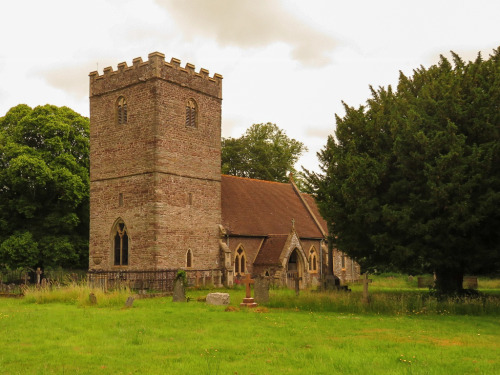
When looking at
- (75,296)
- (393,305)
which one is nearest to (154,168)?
(75,296)

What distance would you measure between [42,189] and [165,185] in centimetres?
1075

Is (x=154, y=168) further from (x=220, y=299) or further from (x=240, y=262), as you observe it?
(x=220, y=299)

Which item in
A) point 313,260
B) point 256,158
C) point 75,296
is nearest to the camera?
point 75,296

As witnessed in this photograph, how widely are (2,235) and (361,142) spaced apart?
24992mm

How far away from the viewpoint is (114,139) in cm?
2989

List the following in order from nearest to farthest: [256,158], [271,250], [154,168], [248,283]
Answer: [248,283]
[154,168]
[271,250]
[256,158]

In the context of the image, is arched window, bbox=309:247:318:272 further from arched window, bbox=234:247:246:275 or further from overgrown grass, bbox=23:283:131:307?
overgrown grass, bbox=23:283:131:307

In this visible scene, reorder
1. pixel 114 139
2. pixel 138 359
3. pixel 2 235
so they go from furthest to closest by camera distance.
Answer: pixel 2 235 < pixel 114 139 < pixel 138 359

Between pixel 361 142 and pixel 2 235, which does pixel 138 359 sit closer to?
pixel 361 142

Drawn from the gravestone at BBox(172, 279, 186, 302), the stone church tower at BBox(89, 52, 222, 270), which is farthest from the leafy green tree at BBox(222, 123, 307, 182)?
the gravestone at BBox(172, 279, 186, 302)

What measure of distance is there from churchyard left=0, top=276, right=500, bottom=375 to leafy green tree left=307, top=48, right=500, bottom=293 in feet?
6.92

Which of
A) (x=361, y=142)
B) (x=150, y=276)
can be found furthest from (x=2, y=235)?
(x=361, y=142)

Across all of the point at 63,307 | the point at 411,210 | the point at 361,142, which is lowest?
the point at 63,307

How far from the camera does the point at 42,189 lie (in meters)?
34.3
